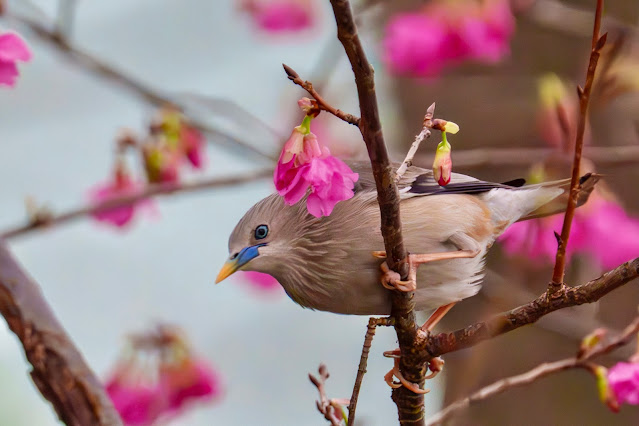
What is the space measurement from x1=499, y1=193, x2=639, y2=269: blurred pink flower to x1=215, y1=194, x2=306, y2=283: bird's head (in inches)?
32.5

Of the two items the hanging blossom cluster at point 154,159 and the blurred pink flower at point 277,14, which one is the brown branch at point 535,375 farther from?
the blurred pink flower at point 277,14

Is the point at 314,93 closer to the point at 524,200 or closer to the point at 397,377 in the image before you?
the point at 397,377

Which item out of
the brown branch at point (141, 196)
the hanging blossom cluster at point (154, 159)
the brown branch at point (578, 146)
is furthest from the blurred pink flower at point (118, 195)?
the brown branch at point (578, 146)

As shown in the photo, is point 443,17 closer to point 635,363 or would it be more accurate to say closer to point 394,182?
point 635,363

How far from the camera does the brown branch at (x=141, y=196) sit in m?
1.98

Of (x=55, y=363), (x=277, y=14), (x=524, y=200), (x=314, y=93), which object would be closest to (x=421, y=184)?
(x=524, y=200)

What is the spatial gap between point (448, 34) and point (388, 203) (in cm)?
147

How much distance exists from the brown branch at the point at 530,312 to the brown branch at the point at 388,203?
0.14 feet

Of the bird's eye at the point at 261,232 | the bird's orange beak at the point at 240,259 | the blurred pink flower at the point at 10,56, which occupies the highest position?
the blurred pink flower at the point at 10,56

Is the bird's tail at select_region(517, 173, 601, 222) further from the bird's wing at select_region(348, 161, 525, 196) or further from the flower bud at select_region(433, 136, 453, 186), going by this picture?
the flower bud at select_region(433, 136, 453, 186)

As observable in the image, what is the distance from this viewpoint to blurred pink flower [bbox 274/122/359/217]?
3.43 ft

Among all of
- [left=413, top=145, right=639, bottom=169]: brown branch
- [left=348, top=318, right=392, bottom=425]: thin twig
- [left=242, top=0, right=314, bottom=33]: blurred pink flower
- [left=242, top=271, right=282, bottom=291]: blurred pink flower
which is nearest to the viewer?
[left=348, top=318, right=392, bottom=425]: thin twig

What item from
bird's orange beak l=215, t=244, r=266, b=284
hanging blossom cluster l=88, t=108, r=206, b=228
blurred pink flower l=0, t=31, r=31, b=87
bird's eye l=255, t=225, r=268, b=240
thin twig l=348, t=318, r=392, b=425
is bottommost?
thin twig l=348, t=318, r=392, b=425

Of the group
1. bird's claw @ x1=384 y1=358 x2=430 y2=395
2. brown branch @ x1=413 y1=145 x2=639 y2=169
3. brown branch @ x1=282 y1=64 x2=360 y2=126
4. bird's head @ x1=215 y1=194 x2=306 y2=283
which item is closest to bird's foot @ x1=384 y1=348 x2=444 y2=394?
bird's claw @ x1=384 y1=358 x2=430 y2=395
